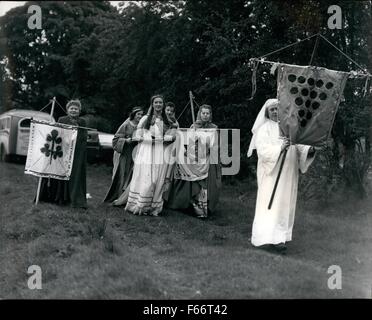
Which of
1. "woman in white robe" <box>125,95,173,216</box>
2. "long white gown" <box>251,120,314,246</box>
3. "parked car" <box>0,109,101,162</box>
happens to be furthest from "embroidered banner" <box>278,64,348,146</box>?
"parked car" <box>0,109,101,162</box>

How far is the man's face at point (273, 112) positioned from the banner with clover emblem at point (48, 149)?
3636 millimetres

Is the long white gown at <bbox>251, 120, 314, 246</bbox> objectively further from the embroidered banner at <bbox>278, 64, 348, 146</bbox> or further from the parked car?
the parked car

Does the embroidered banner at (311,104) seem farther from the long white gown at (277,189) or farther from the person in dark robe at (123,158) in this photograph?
the person in dark robe at (123,158)

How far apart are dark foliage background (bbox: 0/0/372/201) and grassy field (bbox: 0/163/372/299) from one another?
6.28 ft

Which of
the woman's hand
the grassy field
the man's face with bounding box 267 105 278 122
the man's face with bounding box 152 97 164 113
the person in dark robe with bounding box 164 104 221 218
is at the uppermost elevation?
the man's face with bounding box 152 97 164 113

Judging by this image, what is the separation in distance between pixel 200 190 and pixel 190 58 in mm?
6772

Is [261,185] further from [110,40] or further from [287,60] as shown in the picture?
[110,40]

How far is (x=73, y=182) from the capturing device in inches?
379

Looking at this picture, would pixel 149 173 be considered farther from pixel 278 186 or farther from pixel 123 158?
pixel 278 186

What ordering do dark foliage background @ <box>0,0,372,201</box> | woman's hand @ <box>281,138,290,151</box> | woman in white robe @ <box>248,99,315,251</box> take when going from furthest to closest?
1. dark foliage background @ <box>0,0,372,201</box>
2. woman in white robe @ <box>248,99,315,251</box>
3. woman's hand @ <box>281,138,290,151</box>

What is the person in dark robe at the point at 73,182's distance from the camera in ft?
31.5

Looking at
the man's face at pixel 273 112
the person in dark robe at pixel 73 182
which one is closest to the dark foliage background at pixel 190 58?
the person in dark robe at pixel 73 182

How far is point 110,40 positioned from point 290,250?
1392 centimetres

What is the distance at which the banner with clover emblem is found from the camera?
9.22 m
